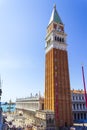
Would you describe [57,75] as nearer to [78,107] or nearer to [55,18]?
[78,107]

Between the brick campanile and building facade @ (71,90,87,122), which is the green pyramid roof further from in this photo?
building facade @ (71,90,87,122)

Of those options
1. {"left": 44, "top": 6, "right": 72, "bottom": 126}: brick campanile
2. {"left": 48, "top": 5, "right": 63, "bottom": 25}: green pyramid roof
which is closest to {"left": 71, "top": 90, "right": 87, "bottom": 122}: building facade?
{"left": 44, "top": 6, "right": 72, "bottom": 126}: brick campanile

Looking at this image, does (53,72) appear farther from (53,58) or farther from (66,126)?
(66,126)

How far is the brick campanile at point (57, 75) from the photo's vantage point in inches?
2274

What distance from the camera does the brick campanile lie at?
189 ft

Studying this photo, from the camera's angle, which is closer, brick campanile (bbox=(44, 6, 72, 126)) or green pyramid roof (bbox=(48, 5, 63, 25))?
brick campanile (bbox=(44, 6, 72, 126))

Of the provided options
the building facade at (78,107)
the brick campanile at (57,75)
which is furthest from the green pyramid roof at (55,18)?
the building facade at (78,107)

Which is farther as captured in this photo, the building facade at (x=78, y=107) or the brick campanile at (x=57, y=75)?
the building facade at (x=78, y=107)

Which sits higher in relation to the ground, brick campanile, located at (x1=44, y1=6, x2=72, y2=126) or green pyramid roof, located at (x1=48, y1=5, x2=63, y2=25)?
green pyramid roof, located at (x1=48, y1=5, x2=63, y2=25)

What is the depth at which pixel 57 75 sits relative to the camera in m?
60.5

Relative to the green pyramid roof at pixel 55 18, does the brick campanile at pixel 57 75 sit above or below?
below

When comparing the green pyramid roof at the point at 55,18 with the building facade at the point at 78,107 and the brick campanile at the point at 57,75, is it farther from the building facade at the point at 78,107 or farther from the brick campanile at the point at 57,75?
the building facade at the point at 78,107

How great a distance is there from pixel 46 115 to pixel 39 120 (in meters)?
5.88

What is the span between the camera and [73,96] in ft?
232
